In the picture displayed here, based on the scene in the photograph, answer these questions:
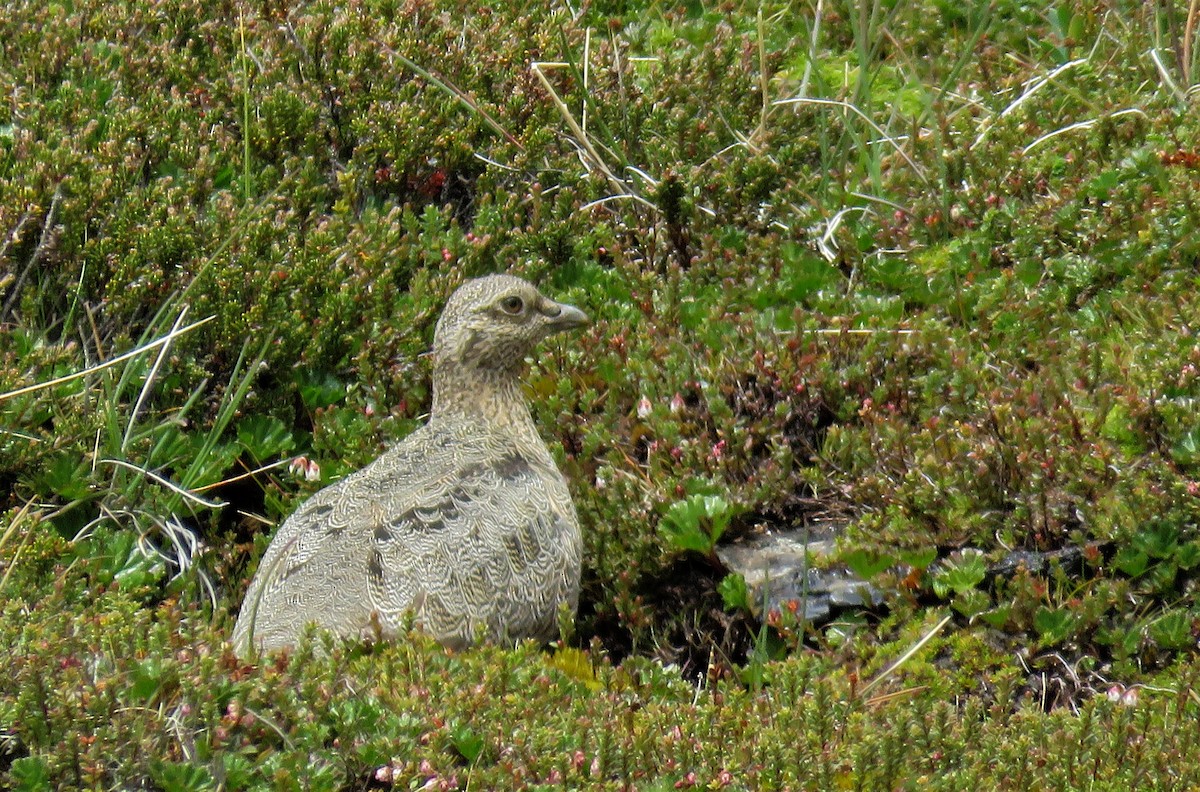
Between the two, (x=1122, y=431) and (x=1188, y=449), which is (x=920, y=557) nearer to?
(x=1122, y=431)

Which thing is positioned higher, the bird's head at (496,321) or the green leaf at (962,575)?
the bird's head at (496,321)

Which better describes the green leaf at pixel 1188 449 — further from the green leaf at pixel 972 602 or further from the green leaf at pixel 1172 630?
the green leaf at pixel 972 602

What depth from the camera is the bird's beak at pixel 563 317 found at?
6.19 m

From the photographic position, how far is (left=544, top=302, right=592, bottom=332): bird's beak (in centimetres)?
619

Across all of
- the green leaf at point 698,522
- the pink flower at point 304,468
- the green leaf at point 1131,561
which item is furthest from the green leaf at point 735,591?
the pink flower at point 304,468

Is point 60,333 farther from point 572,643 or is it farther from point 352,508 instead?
point 572,643

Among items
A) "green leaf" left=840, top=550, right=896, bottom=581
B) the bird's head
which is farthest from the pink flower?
"green leaf" left=840, top=550, right=896, bottom=581

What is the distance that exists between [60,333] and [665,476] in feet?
8.91

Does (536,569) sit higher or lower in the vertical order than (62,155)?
lower

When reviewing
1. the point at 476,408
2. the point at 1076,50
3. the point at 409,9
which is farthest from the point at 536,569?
the point at 1076,50

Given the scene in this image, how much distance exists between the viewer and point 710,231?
24.1 feet

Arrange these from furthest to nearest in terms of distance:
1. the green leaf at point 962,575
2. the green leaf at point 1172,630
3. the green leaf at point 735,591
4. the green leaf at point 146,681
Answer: the green leaf at point 735,591
the green leaf at point 962,575
the green leaf at point 1172,630
the green leaf at point 146,681

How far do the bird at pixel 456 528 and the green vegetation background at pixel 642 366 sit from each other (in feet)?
0.76

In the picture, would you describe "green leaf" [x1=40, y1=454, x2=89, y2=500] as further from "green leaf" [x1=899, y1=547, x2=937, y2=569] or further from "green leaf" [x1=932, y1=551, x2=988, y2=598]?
"green leaf" [x1=932, y1=551, x2=988, y2=598]
